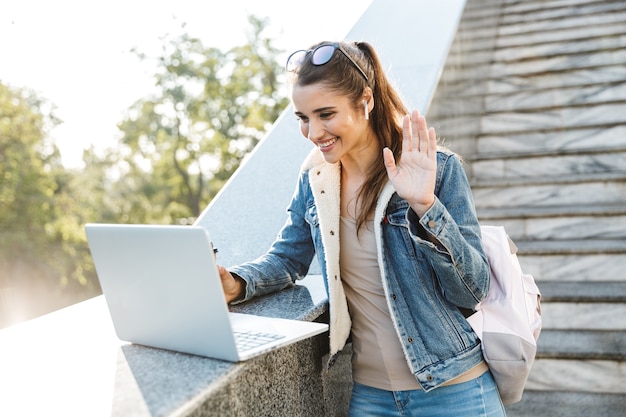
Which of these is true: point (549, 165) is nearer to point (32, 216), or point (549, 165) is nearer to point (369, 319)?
point (369, 319)

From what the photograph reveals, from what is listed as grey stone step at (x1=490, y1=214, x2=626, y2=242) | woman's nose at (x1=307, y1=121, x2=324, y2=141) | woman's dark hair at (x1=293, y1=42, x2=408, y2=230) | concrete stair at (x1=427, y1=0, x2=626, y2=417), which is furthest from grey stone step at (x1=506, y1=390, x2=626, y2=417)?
woman's nose at (x1=307, y1=121, x2=324, y2=141)

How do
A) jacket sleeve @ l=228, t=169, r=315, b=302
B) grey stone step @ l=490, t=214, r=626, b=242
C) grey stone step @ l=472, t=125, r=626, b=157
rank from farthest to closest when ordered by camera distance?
grey stone step @ l=472, t=125, r=626, b=157 < grey stone step @ l=490, t=214, r=626, b=242 < jacket sleeve @ l=228, t=169, r=315, b=302

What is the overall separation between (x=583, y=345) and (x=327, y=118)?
2.09m

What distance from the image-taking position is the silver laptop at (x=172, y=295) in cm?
135

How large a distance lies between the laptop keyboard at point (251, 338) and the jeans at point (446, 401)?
52 centimetres

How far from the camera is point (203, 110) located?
29.6m

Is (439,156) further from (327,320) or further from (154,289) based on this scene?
(154,289)

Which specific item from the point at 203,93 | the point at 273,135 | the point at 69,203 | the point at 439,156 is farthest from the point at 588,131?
the point at 69,203

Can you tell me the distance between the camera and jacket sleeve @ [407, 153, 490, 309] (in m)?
1.65

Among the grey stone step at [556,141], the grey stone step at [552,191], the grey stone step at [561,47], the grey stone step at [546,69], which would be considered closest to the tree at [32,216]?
the grey stone step at [561,47]

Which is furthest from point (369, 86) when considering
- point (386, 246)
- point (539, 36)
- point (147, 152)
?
point (147, 152)

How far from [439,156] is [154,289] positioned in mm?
884

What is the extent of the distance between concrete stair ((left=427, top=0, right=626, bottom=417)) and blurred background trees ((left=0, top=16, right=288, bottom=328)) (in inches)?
887

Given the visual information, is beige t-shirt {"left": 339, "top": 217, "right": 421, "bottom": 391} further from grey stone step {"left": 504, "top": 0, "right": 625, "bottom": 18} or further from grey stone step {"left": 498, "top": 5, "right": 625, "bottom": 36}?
grey stone step {"left": 504, "top": 0, "right": 625, "bottom": 18}
